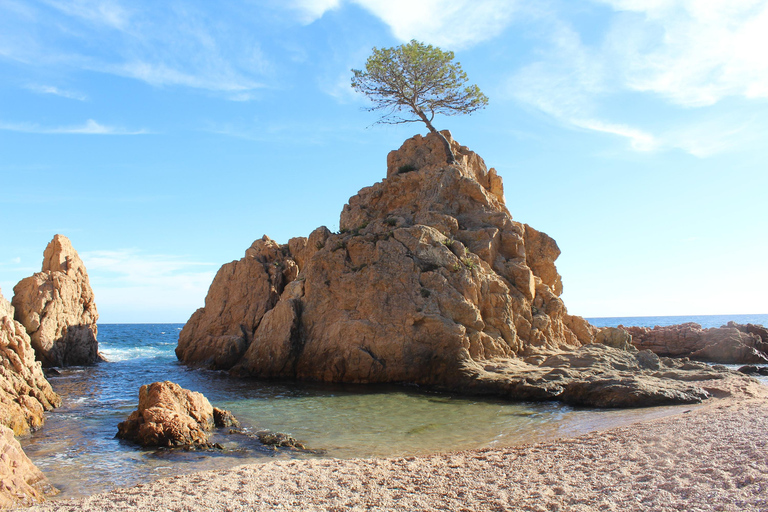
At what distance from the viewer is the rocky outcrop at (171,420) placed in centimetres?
1089

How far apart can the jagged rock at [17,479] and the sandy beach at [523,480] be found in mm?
425

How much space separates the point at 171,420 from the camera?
11.1 meters

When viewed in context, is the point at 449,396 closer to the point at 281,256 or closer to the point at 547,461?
the point at 547,461

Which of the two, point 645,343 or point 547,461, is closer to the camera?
point 547,461

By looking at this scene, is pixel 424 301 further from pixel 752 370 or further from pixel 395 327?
pixel 752 370

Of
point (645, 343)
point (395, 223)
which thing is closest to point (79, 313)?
point (395, 223)

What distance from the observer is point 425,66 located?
94.9 feet

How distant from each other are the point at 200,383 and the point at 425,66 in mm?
21205

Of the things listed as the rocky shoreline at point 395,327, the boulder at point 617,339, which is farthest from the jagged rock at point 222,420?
the boulder at point 617,339

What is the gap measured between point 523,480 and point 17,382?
41.3 feet

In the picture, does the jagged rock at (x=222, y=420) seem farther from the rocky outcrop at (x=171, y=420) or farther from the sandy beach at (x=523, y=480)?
the sandy beach at (x=523, y=480)

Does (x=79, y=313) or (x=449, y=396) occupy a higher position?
(x=79, y=313)

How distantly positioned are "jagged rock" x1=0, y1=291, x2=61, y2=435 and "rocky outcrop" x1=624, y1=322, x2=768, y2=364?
36.1m

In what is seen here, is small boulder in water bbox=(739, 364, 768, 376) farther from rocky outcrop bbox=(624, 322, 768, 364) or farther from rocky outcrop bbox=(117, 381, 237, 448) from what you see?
rocky outcrop bbox=(117, 381, 237, 448)
